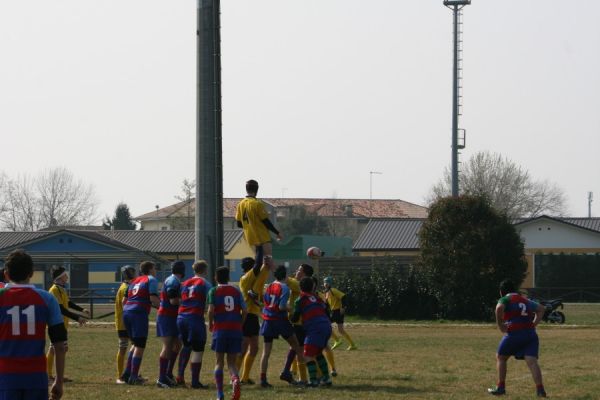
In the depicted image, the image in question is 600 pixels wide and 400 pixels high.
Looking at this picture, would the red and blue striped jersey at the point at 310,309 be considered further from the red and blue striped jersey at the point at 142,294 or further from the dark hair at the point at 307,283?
the red and blue striped jersey at the point at 142,294

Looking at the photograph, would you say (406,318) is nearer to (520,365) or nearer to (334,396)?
(520,365)

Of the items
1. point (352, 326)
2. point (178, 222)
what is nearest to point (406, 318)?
point (352, 326)

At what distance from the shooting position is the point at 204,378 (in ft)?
61.4

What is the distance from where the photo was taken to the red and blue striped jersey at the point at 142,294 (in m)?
17.6

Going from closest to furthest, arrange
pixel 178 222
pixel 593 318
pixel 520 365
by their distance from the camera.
Answer: pixel 520 365
pixel 593 318
pixel 178 222

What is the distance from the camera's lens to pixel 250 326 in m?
17.5

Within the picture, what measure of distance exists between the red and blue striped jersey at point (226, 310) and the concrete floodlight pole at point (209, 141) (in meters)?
6.25

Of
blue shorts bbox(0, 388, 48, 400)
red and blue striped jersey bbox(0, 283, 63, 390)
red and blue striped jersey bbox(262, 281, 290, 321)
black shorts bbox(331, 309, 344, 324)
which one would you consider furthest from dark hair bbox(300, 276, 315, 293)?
black shorts bbox(331, 309, 344, 324)

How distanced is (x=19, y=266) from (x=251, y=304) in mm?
8505

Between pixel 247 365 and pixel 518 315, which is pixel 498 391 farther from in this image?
pixel 247 365

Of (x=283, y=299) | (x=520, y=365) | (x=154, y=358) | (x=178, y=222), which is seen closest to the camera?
(x=283, y=299)

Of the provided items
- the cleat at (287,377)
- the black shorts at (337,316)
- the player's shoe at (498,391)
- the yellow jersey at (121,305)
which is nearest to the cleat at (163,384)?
the yellow jersey at (121,305)

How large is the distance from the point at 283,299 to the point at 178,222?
9837cm

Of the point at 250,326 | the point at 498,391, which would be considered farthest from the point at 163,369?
the point at 498,391
